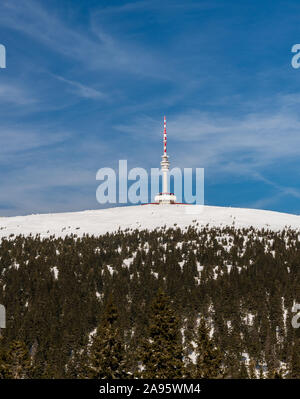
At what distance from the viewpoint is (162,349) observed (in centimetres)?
3725

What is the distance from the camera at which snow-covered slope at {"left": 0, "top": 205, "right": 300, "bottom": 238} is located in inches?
5064

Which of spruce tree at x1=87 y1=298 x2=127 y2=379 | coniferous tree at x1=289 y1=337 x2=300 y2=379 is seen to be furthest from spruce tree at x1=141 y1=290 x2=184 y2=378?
coniferous tree at x1=289 y1=337 x2=300 y2=379

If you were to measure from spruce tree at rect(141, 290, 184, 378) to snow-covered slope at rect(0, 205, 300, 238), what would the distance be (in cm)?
8715

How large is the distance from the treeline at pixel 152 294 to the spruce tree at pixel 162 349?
1295 centimetres

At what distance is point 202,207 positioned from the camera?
521 ft

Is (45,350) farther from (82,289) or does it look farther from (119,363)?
(119,363)

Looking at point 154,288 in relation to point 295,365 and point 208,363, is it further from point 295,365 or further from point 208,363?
point 208,363

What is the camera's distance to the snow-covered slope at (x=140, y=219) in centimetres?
12862

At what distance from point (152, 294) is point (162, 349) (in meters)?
46.1

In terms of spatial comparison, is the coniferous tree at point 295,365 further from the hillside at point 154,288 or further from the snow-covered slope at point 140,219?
the snow-covered slope at point 140,219

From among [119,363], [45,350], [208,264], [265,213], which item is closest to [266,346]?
[208,264]

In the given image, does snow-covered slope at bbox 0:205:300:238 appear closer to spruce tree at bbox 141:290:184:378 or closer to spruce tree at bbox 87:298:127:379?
spruce tree at bbox 141:290:184:378

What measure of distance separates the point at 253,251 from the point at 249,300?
20.1 meters
